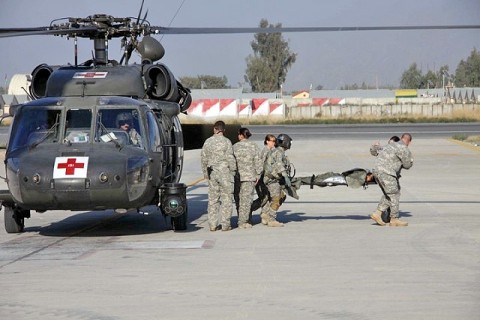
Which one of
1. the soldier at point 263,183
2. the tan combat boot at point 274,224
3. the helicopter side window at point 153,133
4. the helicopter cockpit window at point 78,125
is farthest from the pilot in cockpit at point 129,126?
the tan combat boot at point 274,224

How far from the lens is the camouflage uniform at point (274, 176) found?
15.1 metres

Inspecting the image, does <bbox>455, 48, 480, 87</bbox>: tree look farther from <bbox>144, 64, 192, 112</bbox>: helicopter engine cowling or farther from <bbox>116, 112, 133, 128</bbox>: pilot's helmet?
<bbox>116, 112, 133, 128</bbox>: pilot's helmet

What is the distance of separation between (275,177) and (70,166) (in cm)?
337

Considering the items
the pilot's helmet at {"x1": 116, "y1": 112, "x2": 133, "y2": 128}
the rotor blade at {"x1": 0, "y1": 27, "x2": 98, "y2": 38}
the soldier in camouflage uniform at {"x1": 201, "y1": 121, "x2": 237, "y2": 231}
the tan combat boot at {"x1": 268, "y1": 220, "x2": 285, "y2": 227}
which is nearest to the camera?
the rotor blade at {"x1": 0, "y1": 27, "x2": 98, "y2": 38}

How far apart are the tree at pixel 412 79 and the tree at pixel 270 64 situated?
194 feet

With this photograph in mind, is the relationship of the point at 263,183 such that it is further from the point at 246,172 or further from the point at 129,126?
the point at 129,126

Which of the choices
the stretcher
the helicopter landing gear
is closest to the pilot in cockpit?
the helicopter landing gear

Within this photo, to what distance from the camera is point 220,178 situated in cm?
1474

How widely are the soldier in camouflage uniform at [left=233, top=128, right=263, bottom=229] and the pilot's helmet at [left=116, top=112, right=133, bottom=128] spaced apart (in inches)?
67.6

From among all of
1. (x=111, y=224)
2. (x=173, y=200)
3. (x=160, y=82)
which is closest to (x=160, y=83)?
(x=160, y=82)

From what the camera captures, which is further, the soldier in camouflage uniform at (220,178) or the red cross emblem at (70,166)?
the soldier in camouflage uniform at (220,178)

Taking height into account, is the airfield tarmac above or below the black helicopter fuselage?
below

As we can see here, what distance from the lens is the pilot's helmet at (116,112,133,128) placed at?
47.3ft

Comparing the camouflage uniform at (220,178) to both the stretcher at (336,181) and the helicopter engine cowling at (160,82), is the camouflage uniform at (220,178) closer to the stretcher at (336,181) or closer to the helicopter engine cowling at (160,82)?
the stretcher at (336,181)
